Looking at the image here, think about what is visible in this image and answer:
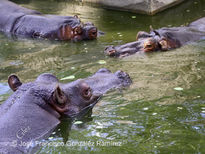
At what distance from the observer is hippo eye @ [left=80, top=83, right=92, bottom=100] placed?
4.63 m

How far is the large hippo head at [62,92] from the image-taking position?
421 centimetres

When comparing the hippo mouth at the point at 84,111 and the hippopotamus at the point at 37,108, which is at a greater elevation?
the hippopotamus at the point at 37,108

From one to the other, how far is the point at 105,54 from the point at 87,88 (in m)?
3.09

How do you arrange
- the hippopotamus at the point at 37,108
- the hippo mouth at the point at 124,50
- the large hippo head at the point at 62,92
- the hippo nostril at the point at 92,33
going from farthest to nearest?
the hippo nostril at the point at 92,33 < the hippo mouth at the point at 124,50 < the large hippo head at the point at 62,92 < the hippopotamus at the point at 37,108

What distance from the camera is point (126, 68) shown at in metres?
6.45

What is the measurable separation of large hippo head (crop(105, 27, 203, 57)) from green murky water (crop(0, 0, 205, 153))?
0.21 metres

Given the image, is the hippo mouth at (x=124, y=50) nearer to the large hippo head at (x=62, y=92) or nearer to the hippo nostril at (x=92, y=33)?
the hippo nostril at (x=92, y=33)

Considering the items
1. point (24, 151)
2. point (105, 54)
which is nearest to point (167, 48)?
point (105, 54)

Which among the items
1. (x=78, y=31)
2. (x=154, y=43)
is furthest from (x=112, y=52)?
(x=78, y=31)

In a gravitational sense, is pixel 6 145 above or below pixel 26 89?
below

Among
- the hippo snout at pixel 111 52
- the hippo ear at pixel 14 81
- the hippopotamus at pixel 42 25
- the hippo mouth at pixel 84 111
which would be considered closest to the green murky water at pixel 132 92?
the hippo mouth at pixel 84 111

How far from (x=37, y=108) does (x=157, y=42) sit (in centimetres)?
398

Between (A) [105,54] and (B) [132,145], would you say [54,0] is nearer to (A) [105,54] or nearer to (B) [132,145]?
(A) [105,54]

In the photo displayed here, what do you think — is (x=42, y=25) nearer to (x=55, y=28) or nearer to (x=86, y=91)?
(x=55, y=28)
